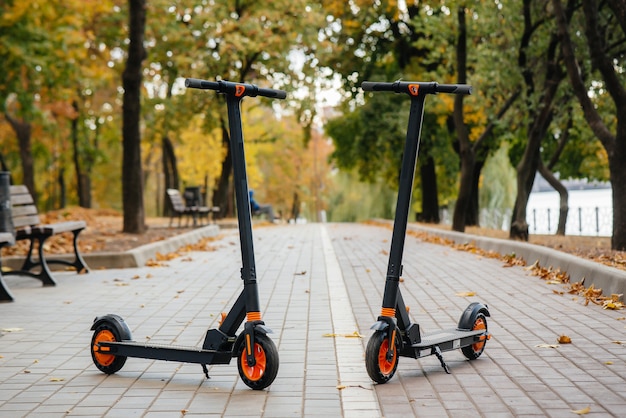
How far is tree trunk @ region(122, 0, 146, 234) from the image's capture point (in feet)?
61.1

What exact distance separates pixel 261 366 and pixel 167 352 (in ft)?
2.26

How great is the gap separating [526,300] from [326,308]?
209 centimetres

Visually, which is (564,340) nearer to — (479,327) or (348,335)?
(479,327)

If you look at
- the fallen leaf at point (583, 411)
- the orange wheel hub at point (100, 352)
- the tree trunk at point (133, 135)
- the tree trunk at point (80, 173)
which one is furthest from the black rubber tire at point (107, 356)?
the tree trunk at point (80, 173)

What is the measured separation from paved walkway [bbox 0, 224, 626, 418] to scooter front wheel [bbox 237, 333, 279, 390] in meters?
0.07

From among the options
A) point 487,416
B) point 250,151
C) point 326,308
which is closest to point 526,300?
point 326,308

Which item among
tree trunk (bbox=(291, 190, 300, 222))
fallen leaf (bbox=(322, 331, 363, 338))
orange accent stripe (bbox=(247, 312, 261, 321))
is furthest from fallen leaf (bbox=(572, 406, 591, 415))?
tree trunk (bbox=(291, 190, 300, 222))

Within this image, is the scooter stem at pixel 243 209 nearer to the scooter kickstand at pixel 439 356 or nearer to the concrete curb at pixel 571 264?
the scooter kickstand at pixel 439 356

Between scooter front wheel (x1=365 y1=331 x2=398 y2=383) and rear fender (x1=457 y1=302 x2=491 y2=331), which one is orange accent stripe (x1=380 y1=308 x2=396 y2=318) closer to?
scooter front wheel (x1=365 y1=331 x2=398 y2=383)

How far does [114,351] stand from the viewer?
19.3ft

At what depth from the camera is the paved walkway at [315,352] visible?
5.01 metres

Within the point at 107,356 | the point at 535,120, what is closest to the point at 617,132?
the point at 535,120

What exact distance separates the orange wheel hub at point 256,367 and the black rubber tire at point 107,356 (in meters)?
0.98

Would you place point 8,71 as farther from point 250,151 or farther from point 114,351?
point 250,151
